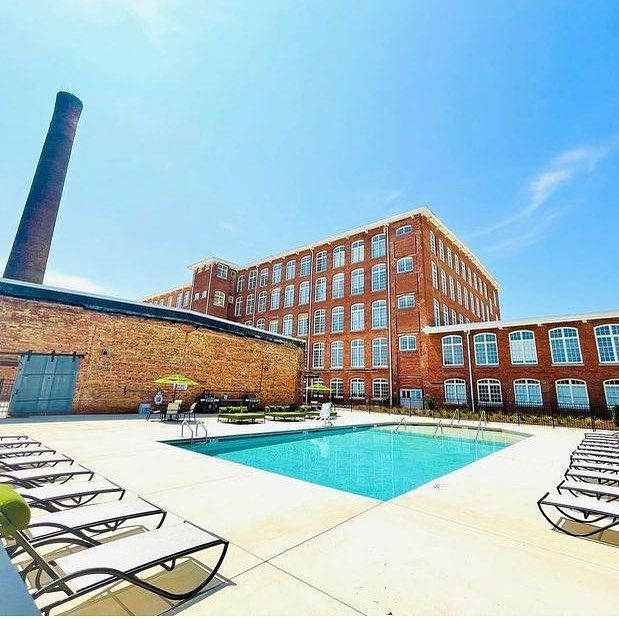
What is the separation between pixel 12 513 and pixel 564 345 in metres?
25.5

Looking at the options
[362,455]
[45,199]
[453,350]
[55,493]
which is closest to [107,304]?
[45,199]

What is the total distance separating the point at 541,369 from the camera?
20875mm

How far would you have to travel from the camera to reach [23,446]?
691cm

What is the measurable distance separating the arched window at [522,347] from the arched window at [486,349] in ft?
3.27

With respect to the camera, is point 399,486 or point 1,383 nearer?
point 399,486

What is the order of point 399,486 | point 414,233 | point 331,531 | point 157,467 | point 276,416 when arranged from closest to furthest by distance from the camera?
point 331,531 → point 157,467 → point 399,486 → point 276,416 → point 414,233

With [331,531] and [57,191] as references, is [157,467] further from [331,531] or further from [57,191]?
[57,191]

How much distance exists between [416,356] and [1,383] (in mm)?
26705

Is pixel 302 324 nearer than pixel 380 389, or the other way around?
pixel 380 389

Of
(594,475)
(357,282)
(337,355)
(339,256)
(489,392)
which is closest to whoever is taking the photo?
(594,475)

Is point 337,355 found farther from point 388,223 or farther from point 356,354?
point 388,223

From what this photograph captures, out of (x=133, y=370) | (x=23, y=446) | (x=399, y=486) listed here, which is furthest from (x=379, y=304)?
(x=23, y=446)

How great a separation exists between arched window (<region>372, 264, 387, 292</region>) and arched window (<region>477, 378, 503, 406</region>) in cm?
1096

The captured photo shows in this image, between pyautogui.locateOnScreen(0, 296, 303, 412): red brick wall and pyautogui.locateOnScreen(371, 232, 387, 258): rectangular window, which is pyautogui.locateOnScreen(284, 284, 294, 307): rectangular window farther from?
pyautogui.locateOnScreen(0, 296, 303, 412): red brick wall
